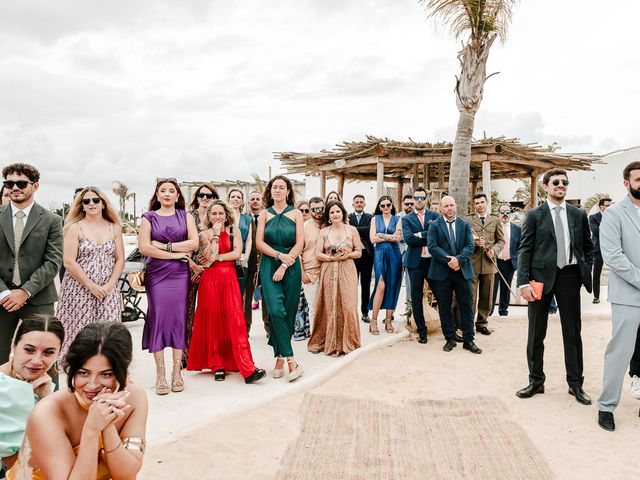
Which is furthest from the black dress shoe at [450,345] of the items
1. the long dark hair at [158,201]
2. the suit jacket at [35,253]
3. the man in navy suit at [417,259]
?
the suit jacket at [35,253]

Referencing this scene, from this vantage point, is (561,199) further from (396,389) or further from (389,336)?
(389,336)

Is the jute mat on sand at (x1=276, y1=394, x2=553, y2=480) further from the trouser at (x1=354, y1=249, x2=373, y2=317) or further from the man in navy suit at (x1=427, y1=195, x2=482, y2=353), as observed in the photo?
the trouser at (x1=354, y1=249, x2=373, y2=317)

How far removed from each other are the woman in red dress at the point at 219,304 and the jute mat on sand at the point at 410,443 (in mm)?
1073

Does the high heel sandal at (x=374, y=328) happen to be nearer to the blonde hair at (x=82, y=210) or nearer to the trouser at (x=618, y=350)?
the trouser at (x=618, y=350)

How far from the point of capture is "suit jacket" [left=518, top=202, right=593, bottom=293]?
15.0ft

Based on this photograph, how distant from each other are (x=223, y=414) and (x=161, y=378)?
0.90 meters

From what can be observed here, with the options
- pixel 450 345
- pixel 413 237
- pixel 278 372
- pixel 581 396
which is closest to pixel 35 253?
pixel 278 372

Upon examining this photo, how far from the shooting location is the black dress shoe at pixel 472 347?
622 centimetres

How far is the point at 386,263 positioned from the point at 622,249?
3.45m

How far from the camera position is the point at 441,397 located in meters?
4.66

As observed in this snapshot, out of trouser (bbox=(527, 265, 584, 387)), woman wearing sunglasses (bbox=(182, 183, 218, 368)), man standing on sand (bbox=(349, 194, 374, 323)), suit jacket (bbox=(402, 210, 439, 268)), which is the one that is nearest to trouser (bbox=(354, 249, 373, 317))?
man standing on sand (bbox=(349, 194, 374, 323))

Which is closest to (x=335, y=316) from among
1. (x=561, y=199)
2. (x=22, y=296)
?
(x=561, y=199)

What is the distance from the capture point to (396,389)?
4.91m

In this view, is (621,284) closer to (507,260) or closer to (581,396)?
(581,396)
